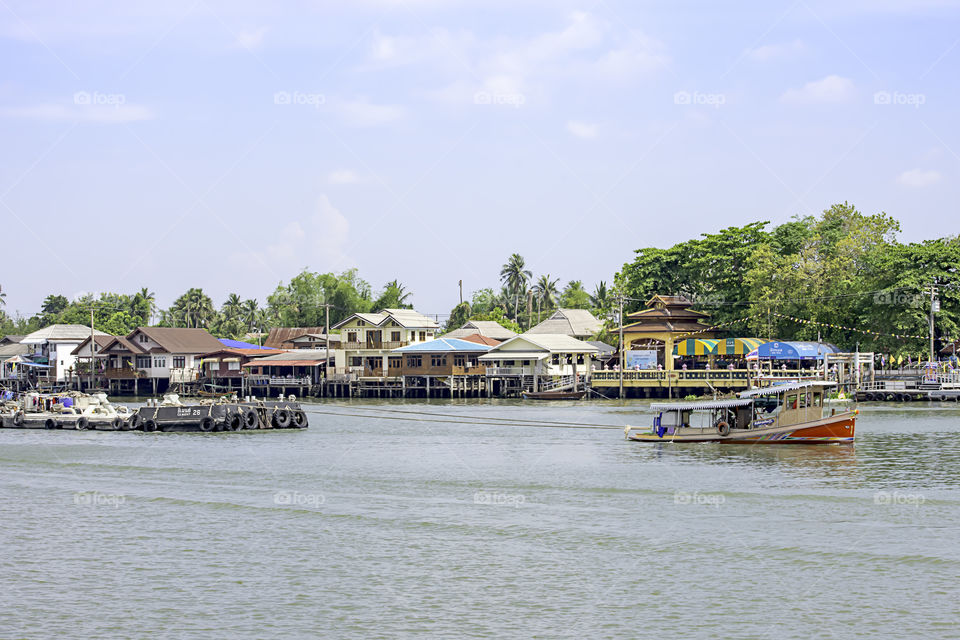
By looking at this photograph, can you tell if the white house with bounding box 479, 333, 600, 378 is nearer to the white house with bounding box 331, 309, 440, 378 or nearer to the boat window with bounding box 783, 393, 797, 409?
the white house with bounding box 331, 309, 440, 378

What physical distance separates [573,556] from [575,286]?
140m

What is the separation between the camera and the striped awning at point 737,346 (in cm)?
8138

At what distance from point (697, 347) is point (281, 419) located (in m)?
43.0

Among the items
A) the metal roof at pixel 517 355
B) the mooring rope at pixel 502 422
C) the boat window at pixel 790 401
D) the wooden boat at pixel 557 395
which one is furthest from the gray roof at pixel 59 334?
the boat window at pixel 790 401

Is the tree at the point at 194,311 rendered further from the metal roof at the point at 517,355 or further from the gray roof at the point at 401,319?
the metal roof at the point at 517,355

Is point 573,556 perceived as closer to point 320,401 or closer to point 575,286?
point 320,401

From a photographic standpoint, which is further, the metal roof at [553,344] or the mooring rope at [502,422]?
the metal roof at [553,344]

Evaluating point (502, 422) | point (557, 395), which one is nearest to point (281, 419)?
point (502, 422)

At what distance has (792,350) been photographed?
77500 millimetres

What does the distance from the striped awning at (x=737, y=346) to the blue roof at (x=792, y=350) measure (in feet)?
5.28

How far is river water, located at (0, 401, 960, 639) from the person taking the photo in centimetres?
1841

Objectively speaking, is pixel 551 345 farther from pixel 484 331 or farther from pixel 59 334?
pixel 59 334

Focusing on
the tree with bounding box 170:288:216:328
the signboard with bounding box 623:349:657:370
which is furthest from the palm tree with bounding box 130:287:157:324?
the signboard with bounding box 623:349:657:370

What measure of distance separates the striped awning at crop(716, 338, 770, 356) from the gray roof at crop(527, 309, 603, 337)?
30443 millimetres
